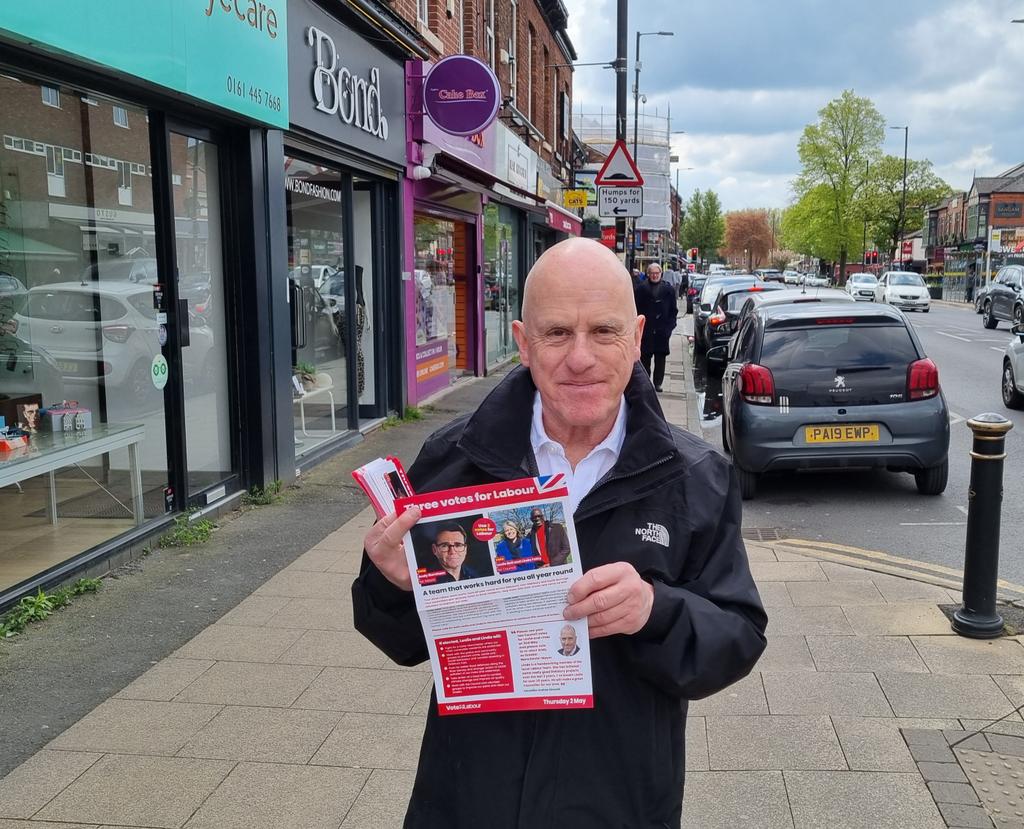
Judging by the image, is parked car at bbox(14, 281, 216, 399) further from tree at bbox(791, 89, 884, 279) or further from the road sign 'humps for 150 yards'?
tree at bbox(791, 89, 884, 279)

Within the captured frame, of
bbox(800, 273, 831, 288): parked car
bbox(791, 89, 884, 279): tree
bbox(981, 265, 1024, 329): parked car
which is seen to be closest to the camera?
bbox(981, 265, 1024, 329): parked car

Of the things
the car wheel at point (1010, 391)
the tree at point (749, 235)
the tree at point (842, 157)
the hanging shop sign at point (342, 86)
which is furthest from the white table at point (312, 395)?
the tree at point (749, 235)

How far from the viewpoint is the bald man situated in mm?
1771

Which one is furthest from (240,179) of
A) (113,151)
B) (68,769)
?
(68,769)

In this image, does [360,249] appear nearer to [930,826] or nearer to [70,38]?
[70,38]

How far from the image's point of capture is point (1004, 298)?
95.6 feet

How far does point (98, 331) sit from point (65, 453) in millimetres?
899

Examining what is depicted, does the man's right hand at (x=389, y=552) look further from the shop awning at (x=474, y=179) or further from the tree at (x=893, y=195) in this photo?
the tree at (x=893, y=195)

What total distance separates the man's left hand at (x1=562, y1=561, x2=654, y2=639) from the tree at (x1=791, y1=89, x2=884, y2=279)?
78.1 metres

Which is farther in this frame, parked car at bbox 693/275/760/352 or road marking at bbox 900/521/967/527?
parked car at bbox 693/275/760/352

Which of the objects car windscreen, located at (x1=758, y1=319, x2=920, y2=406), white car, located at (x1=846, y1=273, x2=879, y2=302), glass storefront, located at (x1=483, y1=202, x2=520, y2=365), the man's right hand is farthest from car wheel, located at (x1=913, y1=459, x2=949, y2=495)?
white car, located at (x1=846, y1=273, x2=879, y2=302)

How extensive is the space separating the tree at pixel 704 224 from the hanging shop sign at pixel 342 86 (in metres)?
121

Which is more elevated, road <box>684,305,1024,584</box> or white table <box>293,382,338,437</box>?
→ white table <box>293,382,338,437</box>

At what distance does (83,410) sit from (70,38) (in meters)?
2.36
